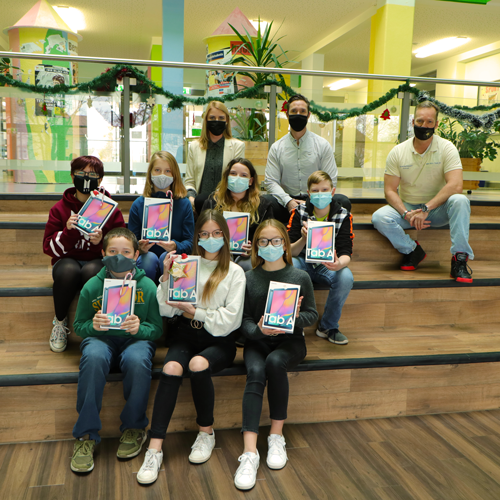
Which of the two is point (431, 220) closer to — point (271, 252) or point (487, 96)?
point (271, 252)

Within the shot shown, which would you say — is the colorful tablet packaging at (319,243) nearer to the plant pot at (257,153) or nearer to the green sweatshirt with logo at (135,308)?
the green sweatshirt with logo at (135,308)

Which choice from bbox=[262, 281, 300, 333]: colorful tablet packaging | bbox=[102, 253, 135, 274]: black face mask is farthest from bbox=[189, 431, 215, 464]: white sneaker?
bbox=[102, 253, 135, 274]: black face mask

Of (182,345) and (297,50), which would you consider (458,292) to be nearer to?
(182,345)

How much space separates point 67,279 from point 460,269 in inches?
94.7

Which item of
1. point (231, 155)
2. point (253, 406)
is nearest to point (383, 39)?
point (231, 155)

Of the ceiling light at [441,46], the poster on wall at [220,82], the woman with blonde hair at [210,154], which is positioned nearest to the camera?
the woman with blonde hair at [210,154]

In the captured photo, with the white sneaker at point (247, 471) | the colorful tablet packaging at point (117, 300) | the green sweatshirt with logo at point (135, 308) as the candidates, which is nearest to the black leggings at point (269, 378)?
the white sneaker at point (247, 471)

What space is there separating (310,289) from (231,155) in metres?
1.55

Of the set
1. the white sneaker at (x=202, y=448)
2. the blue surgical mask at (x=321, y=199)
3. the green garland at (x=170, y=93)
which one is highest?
the green garland at (x=170, y=93)

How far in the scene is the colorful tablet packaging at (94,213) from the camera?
7.87 ft

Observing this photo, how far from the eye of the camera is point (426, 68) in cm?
1297

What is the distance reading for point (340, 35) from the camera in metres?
9.81

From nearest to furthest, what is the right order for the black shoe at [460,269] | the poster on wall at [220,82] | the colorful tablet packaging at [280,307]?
the colorful tablet packaging at [280,307]
the black shoe at [460,269]
the poster on wall at [220,82]

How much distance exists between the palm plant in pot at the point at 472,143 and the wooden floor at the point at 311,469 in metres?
3.05
